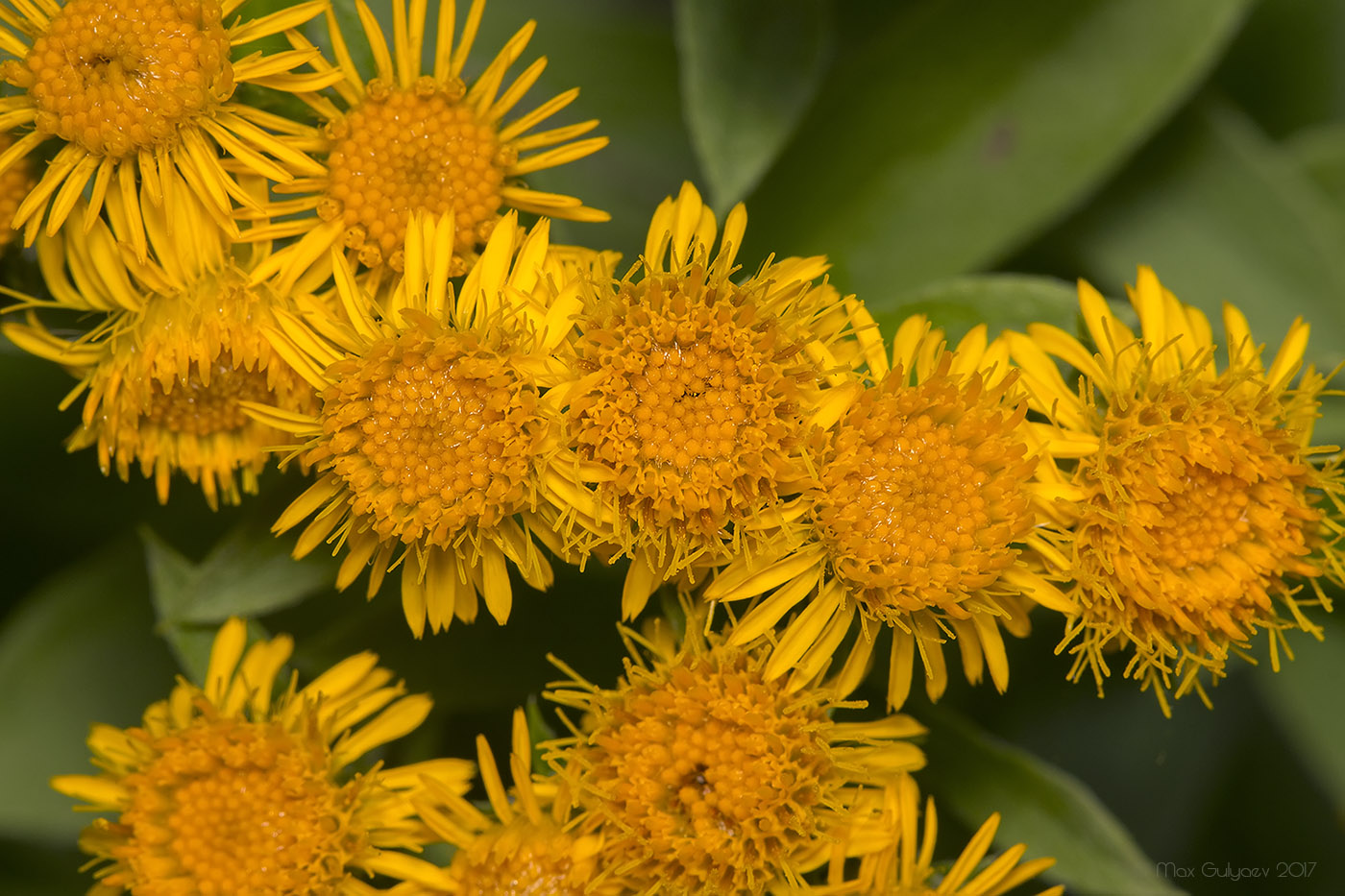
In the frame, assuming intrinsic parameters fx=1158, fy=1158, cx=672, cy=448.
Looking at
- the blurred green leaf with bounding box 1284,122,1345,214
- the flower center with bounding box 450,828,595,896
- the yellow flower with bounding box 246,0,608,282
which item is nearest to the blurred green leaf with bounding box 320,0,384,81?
the yellow flower with bounding box 246,0,608,282

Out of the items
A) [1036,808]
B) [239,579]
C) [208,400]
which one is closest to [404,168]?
[208,400]

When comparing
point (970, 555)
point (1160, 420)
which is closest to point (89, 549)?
point (970, 555)

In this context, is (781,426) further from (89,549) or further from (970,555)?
(89,549)

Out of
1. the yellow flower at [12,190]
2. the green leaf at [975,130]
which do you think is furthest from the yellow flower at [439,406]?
the green leaf at [975,130]

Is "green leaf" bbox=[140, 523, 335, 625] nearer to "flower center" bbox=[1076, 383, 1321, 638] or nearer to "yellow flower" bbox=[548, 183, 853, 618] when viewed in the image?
"yellow flower" bbox=[548, 183, 853, 618]

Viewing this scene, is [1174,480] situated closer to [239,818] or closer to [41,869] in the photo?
[239,818]

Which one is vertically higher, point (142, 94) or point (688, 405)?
point (142, 94)
